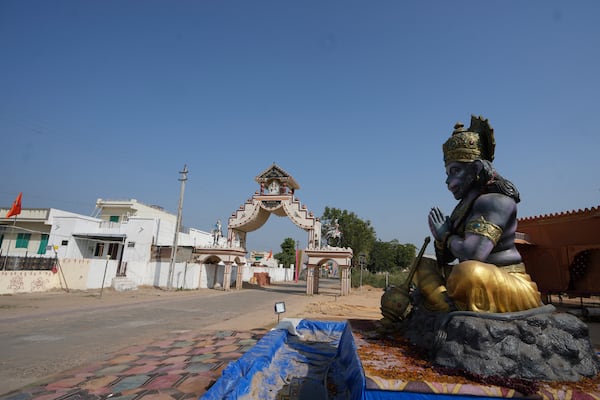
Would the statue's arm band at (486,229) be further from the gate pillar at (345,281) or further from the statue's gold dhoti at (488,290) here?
the gate pillar at (345,281)

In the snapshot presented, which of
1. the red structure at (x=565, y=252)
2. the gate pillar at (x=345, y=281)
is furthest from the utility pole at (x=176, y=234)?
the red structure at (x=565, y=252)

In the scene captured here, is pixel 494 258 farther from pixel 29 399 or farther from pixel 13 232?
pixel 13 232

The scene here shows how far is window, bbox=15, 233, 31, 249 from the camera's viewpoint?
22047mm

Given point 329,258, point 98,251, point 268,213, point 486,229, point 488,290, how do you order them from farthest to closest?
1. point 98,251
2. point 268,213
3. point 329,258
4. point 486,229
5. point 488,290

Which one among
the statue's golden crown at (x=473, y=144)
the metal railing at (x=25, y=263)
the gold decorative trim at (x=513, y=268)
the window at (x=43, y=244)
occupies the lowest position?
the metal railing at (x=25, y=263)

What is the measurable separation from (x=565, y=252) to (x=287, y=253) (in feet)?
133

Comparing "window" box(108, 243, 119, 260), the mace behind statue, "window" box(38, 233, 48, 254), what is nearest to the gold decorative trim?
the mace behind statue

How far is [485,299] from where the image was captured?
2818 millimetres

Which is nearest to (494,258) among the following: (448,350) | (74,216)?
(448,350)

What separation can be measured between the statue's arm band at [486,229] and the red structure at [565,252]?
32.7ft

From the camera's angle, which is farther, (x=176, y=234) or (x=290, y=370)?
(x=176, y=234)

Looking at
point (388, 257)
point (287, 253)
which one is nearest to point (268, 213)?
point (388, 257)

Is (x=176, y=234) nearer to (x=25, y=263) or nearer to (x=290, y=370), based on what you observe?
(x=25, y=263)

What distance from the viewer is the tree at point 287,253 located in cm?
4834
